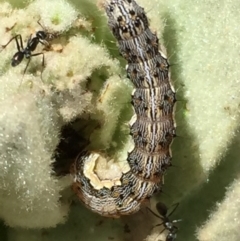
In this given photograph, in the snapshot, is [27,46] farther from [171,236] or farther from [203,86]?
[171,236]

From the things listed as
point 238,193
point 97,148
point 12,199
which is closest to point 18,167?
point 12,199

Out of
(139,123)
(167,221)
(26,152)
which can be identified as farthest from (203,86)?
(26,152)

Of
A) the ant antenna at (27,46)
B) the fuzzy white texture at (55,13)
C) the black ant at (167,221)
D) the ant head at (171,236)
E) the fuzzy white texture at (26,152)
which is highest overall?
the fuzzy white texture at (55,13)

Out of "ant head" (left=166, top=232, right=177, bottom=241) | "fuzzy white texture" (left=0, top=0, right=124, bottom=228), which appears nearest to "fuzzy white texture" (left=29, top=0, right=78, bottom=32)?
"fuzzy white texture" (left=0, top=0, right=124, bottom=228)

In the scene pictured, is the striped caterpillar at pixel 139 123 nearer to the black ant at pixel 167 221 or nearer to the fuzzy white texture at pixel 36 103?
the black ant at pixel 167 221

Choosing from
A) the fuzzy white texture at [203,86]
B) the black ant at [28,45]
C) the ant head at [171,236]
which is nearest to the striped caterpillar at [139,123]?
the fuzzy white texture at [203,86]

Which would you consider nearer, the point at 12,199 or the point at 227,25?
the point at 12,199

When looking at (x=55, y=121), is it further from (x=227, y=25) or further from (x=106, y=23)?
(x=227, y=25)

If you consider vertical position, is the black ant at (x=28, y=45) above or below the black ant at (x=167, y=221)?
above
